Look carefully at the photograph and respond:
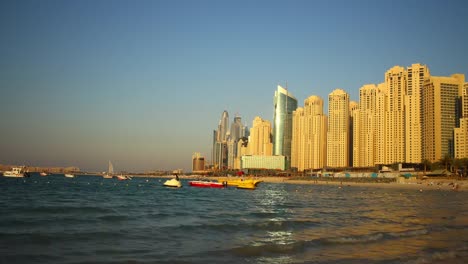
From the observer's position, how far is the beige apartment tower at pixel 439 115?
167375mm

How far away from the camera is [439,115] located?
166375 millimetres

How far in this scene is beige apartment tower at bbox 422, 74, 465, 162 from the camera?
6590 inches

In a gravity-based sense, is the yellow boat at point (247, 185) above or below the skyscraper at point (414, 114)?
below

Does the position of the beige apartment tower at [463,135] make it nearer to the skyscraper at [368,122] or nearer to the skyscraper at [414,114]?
the skyscraper at [414,114]

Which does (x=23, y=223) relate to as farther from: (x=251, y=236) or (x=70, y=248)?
(x=251, y=236)

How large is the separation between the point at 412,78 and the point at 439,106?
15862 mm

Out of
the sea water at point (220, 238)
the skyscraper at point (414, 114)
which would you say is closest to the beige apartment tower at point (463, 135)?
the skyscraper at point (414, 114)

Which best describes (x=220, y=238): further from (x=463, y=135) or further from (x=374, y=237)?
(x=463, y=135)

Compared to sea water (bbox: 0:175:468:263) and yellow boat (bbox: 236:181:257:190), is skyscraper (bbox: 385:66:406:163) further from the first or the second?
sea water (bbox: 0:175:468:263)

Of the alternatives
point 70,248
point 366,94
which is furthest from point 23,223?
point 366,94

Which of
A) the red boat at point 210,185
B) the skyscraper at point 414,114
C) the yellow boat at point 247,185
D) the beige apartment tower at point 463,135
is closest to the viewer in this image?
the yellow boat at point 247,185

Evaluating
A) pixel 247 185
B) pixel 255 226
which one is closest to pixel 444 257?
pixel 255 226

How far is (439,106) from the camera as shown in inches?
6550

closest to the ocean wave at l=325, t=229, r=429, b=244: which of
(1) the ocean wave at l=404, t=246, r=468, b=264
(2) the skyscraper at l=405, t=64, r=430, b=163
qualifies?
(1) the ocean wave at l=404, t=246, r=468, b=264
